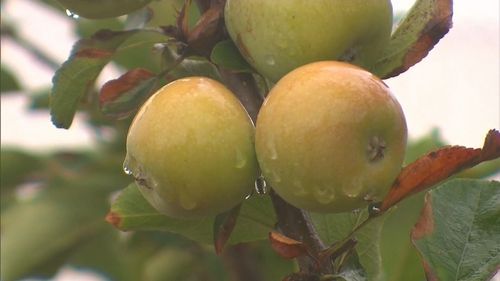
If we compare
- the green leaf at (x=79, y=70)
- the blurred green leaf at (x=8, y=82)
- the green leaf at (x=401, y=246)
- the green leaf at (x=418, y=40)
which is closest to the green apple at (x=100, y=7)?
the green leaf at (x=79, y=70)

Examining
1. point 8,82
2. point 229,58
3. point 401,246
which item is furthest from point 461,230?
point 8,82

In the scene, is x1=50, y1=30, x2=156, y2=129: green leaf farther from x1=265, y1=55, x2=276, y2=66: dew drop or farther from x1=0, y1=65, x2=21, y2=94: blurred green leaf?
x1=0, y1=65, x2=21, y2=94: blurred green leaf

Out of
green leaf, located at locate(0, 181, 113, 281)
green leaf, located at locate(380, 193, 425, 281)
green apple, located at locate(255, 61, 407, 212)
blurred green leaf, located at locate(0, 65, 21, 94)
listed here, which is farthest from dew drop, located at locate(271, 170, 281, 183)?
blurred green leaf, located at locate(0, 65, 21, 94)

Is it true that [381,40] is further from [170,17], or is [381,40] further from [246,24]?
[170,17]

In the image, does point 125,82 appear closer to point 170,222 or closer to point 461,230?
point 170,222

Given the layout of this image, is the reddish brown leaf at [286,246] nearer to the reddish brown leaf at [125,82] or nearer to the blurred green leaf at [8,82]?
the reddish brown leaf at [125,82]

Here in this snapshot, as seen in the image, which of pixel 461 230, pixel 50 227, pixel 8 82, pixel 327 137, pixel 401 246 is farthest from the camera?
pixel 8 82

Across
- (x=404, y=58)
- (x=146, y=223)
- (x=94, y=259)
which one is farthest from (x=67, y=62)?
(x=94, y=259)
